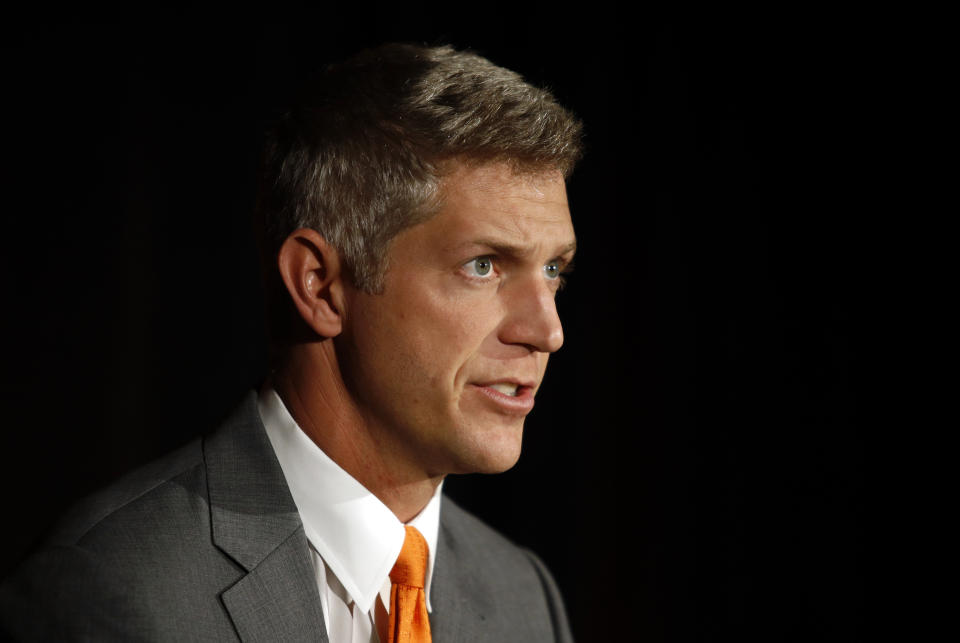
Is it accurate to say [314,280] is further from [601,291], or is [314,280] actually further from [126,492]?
[601,291]

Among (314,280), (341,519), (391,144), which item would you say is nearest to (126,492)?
(341,519)

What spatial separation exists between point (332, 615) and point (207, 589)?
0.22m

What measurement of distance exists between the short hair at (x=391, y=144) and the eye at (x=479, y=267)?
10 cm

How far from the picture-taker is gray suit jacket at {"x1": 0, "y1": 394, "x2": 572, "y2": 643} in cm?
126

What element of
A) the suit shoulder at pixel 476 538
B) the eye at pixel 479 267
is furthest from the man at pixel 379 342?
the suit shoulder at pixel 476 538

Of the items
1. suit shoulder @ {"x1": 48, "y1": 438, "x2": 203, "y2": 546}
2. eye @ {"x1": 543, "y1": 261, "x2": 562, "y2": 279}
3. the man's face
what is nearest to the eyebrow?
the man's face

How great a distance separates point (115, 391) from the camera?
248 cm

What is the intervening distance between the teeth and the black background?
1.18 metres

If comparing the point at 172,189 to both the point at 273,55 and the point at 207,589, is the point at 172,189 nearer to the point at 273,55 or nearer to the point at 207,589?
the point at 273,55

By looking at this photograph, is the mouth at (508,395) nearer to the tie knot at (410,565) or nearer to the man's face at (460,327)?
the man's face at (460,327)

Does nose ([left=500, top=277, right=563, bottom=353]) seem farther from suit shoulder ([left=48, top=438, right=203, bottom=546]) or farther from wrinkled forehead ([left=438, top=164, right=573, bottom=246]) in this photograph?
suit shoulder ([left=48, top=438, right=203, bottom=546])

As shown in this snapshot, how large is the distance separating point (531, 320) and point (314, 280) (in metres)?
0.34

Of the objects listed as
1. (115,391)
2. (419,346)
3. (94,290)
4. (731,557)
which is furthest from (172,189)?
(731,557)

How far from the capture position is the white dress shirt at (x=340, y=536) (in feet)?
4.81
